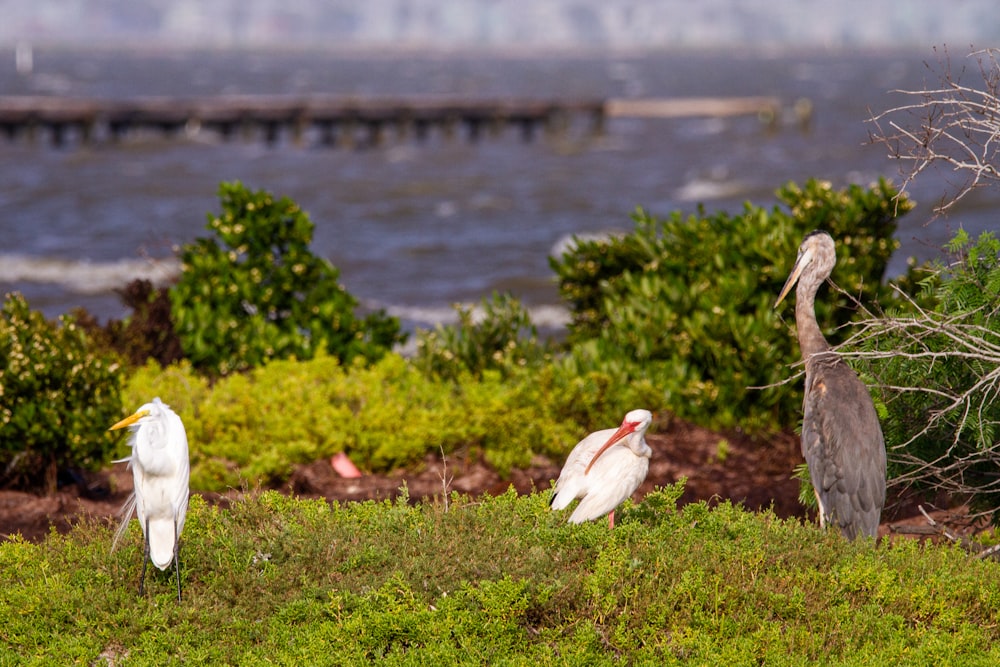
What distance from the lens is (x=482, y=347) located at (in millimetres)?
9180

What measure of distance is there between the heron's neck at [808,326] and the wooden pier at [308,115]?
1646 inches

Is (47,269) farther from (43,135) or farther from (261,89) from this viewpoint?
(261,89)

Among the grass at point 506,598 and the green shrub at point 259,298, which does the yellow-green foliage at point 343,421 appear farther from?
the grass at point 506,598

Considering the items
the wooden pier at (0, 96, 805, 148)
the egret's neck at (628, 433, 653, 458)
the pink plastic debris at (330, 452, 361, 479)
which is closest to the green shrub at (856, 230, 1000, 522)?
the egret's neck at (628, 433, 653, 458)

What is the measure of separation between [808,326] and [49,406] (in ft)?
15.3

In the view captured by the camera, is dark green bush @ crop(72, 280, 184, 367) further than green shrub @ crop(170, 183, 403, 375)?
Yes

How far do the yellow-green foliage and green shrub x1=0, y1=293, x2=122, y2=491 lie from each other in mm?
→ 530

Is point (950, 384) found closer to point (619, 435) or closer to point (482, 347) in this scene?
point (619, 435)

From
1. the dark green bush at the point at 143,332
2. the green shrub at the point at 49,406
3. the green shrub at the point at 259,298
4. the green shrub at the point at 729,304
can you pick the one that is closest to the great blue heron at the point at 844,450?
the green shrub at the point at 729,304

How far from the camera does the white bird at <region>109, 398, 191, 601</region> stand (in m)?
4.53

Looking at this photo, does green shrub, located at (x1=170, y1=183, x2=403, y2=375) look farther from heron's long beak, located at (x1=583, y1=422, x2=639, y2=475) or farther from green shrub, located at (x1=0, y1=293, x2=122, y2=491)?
heron's long beak, located at (x1=583, y1=422, x2=639, y2=475)

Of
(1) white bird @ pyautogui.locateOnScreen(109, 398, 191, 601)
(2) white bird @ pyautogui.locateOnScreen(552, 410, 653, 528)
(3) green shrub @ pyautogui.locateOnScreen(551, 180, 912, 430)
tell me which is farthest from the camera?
(3) green shrub @ pyautogui.locateOnScreen(551, 180, 912, 430)

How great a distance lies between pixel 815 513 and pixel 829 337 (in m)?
1.95

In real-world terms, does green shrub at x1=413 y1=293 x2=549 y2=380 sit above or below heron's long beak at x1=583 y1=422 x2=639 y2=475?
below
